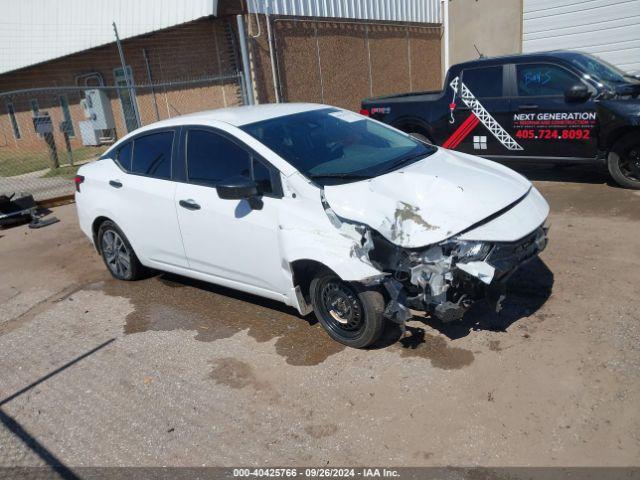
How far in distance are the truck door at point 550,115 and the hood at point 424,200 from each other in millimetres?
3432

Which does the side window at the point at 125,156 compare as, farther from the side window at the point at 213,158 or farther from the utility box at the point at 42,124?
the utility box at the point at 42,124

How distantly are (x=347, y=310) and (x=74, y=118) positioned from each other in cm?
1783

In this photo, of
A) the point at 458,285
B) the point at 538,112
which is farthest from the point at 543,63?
the point at 458,285

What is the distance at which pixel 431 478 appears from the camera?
105 inches

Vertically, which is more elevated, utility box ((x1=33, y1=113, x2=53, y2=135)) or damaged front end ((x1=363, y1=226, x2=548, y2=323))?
utility box ((x1=33, y1=113, x2=53, y2=135))

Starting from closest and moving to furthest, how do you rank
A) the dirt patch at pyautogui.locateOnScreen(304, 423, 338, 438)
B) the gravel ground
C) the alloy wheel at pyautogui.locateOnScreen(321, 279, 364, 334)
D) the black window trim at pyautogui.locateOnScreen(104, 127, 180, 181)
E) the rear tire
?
the gravel ground
the dirt patch at pyautogui.locateOnScreen(304, 423, 338, 438)
the alloy wheel at pyautogui.locateOnScreen(321, 279, 364, 334)
the black window trim at pyautogui.locateOnScreen(104, 127, 180, 181)
the rear tire

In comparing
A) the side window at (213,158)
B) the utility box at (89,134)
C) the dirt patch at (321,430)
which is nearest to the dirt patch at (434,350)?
the dirt patch at (321,430)

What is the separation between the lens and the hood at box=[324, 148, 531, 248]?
11.1ft

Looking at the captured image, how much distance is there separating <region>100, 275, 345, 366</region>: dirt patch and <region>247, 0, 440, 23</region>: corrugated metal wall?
27.6 feet

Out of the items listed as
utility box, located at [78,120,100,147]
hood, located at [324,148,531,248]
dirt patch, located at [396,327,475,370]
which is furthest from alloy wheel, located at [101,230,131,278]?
utility box, located at [78,120,100,147]

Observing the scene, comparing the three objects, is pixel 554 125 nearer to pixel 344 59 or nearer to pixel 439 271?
pixel 439 271

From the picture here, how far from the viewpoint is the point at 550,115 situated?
7.09 meters

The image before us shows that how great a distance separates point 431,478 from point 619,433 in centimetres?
102

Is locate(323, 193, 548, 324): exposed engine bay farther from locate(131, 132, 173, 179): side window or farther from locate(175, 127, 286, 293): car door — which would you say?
locate(131, 132, 173, 179): side window
